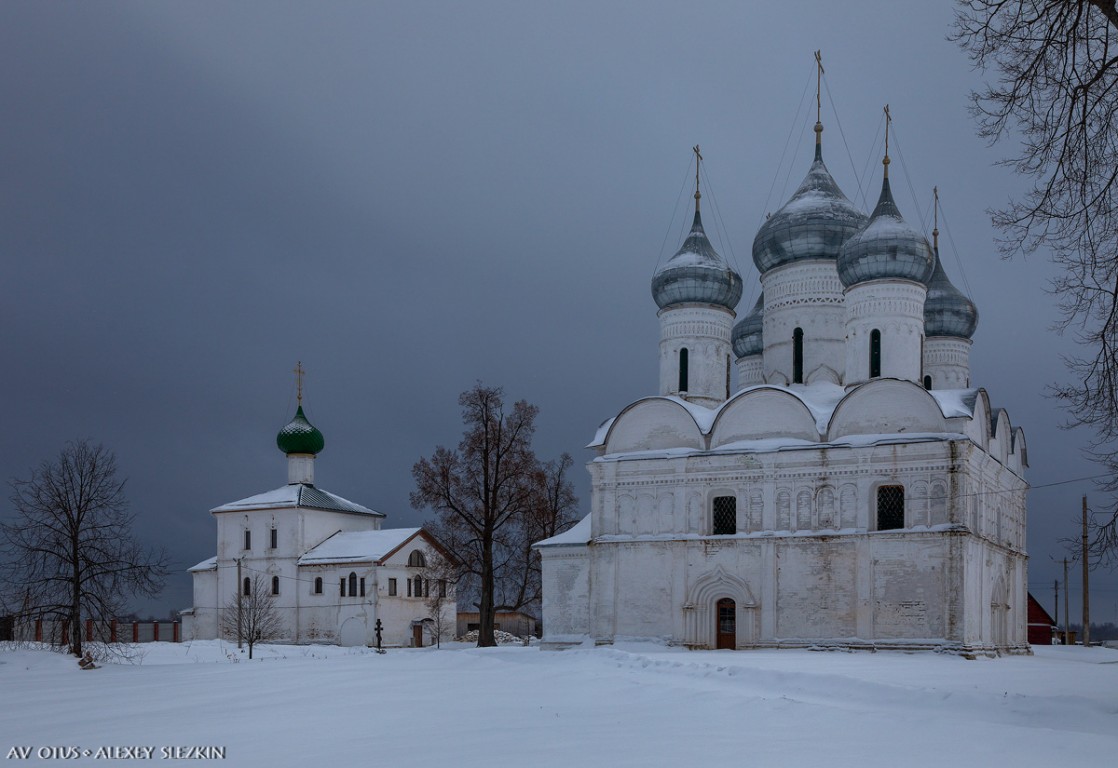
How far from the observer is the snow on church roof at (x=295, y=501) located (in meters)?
39.8

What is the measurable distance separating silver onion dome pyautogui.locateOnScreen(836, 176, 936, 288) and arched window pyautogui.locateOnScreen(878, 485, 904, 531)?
18.1 feet

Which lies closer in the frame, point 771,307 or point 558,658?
point 558,658

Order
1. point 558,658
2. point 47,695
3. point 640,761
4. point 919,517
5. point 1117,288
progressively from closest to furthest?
point 640,761 < point 1117,288 < point 47,695 < point 558,658 < point 919,517

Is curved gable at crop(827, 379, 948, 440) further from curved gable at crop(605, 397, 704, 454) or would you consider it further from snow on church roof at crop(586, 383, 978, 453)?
curved gable at crop(605, 397, 704, 454)

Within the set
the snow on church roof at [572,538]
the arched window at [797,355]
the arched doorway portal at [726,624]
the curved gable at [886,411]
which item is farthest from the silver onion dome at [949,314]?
the snow on church roof at [572,538]

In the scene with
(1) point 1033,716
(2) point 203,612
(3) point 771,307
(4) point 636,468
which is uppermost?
(3) point 771,307

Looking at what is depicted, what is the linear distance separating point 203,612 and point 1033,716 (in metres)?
37.5

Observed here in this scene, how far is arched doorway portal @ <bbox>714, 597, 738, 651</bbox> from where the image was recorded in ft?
79.4

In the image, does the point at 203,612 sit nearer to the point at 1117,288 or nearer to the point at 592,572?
the point at 592,572

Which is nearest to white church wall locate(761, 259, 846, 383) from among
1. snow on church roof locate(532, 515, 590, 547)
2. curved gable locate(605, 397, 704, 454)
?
curved gable locate(605, 397, 704, 454)

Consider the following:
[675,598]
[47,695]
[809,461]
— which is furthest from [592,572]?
[47,695]

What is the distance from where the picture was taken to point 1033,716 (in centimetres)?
938

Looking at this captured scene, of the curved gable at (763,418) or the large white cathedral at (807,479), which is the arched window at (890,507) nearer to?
the large white cathedral at (807,479)

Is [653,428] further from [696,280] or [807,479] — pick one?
[696,280]
